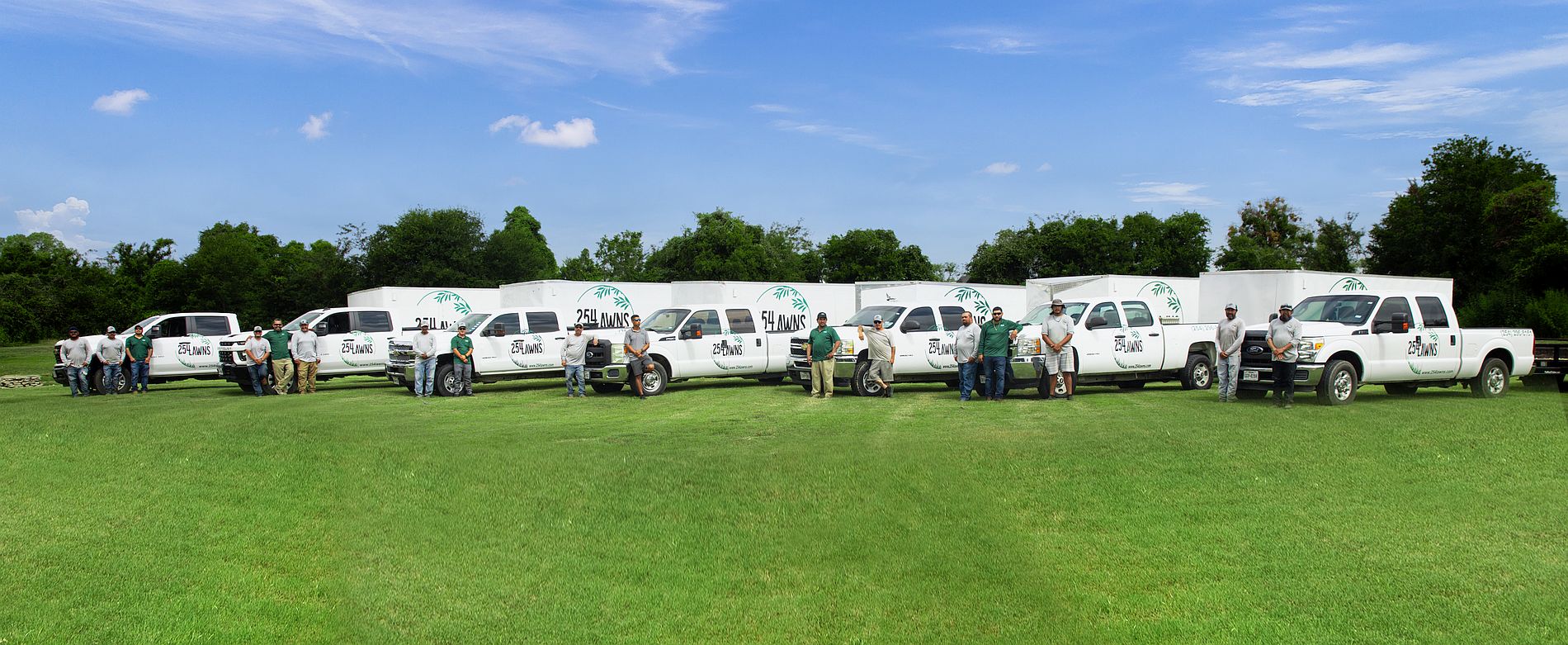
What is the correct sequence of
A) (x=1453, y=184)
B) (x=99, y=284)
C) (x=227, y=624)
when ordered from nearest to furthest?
(x=227, y=624), (x=1453, y=184), (x=99, y=284)

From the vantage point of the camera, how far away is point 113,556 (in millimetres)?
6941

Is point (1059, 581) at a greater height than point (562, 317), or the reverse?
point (562, 317)

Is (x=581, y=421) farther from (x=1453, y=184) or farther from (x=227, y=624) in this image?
(x=1453, y=184)

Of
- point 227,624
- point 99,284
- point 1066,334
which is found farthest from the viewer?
point 99,284

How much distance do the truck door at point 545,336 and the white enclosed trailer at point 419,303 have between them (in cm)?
614

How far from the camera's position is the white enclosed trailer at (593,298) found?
27.5 meters

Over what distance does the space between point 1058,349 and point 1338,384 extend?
4.07 meters

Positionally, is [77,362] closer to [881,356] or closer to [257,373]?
[257,373]

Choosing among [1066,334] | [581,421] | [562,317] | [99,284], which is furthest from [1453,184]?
[99,284]

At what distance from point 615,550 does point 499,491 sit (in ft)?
7.39

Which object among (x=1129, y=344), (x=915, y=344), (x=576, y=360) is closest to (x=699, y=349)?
(x=576, y=360)

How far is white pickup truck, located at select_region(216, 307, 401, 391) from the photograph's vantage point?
917 inches

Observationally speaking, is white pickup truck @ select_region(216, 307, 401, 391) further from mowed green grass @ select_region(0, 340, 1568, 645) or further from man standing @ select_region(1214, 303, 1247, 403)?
man standing @ select_region(1214, 303, 1247, 403)

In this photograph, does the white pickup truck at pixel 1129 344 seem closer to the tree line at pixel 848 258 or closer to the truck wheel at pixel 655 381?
the truck wheel at pixel 655 381
